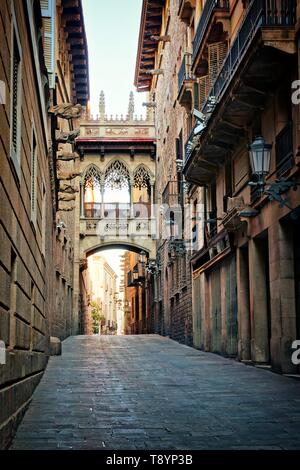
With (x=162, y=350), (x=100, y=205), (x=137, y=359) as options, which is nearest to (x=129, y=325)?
(x=100, y=205)

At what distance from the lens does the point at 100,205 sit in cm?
4259

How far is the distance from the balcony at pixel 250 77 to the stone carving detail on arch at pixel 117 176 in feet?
67.2

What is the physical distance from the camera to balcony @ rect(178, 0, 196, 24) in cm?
2698

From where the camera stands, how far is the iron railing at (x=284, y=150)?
14773mm

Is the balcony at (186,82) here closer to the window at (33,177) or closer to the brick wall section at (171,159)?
the brick wall section at (171,159)

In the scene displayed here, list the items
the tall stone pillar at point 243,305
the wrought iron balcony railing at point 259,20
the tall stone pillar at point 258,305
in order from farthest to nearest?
1. the tall stone pillar at point 243,305
2. the tall stone pillar at point 258,305
3. the wrought iron balcony railing at point 259,20

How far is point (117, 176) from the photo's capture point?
42875 mm

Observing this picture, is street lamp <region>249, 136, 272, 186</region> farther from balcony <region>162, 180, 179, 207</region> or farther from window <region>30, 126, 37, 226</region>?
balcony <region>162, 180, 179, 207</region>

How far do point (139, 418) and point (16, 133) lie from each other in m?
3.73

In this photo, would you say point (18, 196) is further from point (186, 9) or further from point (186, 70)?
point (186, 9)

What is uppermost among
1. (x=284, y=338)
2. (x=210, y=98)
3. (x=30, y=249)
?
(x=210, y=98)

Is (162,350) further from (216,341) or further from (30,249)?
(30,249)

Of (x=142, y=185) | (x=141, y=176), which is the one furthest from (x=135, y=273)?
(x=141, y=176)

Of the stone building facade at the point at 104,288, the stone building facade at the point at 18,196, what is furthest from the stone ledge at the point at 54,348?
the stone building facade at the point at 104,288
